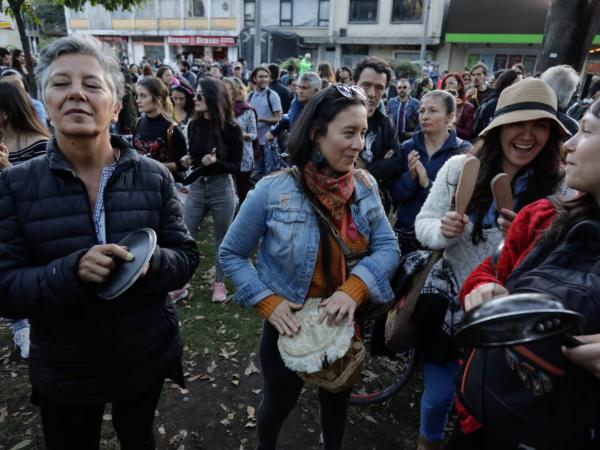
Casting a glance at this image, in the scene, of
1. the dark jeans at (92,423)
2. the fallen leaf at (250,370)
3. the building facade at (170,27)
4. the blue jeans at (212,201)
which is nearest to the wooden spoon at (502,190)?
the dark jeans at (92,423)

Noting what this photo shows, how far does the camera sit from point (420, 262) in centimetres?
249

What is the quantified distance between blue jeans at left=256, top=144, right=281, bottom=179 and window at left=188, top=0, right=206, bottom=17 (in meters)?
38.7

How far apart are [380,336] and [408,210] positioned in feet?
4.11

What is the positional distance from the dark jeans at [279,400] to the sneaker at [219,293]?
8.57ft

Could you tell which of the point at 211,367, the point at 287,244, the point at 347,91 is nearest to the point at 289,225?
the point at 287,244

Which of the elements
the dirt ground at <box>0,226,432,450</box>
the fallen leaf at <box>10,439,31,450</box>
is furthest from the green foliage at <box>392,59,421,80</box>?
the fallen leaf at <box>10,439,31,450</box>

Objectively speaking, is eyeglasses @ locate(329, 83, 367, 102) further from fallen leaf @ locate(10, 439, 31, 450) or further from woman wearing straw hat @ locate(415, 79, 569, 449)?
fallen leaf @ locate(10, 439, 31, 450)

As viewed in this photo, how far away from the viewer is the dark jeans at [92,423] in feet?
6.35

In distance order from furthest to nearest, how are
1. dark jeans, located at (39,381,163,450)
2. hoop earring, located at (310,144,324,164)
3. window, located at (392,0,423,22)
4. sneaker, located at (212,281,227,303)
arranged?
window, located at (392,0,423,22) < sneaker, located at (212,281,227,303) < hoop earring, located at (310,144,324,164) < dark jeans, located at (39,381,163,450)

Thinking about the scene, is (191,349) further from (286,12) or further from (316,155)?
(286,12)

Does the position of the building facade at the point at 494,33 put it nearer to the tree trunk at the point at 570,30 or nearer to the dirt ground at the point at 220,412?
the tree trunk at the point at 570,30

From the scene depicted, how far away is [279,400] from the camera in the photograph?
2.31 meters

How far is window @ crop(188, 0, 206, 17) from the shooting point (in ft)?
133

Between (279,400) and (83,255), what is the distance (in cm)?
135
